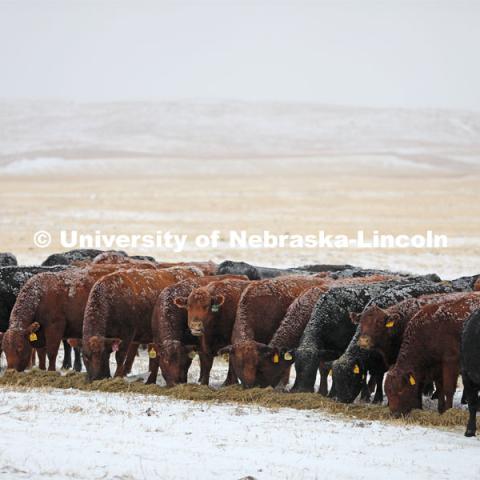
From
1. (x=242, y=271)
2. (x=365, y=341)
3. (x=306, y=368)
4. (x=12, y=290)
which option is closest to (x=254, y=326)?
(x=306, y=368)

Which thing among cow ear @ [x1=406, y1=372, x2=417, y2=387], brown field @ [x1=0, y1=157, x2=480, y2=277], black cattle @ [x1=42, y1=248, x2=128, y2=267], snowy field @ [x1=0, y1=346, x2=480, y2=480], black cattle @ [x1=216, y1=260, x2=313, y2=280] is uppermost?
brown field @ [x1=0, y1=157, x2=480, y2=277]

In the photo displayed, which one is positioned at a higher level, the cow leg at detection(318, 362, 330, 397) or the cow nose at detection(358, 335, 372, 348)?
the cow nose at detection(358, 335, 372, 348)

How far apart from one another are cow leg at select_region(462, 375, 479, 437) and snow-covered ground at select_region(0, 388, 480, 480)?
0.19 meters

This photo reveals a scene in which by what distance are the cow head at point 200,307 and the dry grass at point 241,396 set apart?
851 millimetres

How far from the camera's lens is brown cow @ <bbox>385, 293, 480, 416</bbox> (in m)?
12.4

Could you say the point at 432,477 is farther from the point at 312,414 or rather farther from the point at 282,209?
the point at 282,209

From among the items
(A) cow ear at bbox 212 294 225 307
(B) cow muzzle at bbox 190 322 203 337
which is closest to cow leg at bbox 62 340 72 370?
(A) cow ear at bbox 212 294 225 307

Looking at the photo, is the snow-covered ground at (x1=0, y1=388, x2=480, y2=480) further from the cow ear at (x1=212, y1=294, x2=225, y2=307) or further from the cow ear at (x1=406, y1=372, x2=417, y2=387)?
the cow ear at (x1=212, y1=294, x2=225, y2=307)

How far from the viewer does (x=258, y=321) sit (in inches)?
587

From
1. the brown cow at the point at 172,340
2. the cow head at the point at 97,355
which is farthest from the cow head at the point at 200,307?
the cow head at the point at 97,355

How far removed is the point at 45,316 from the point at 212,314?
2.43 metres

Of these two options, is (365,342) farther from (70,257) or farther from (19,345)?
(70,257)

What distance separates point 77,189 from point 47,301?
6180cm

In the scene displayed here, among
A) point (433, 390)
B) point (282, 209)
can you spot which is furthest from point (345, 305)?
point (282, 209)
